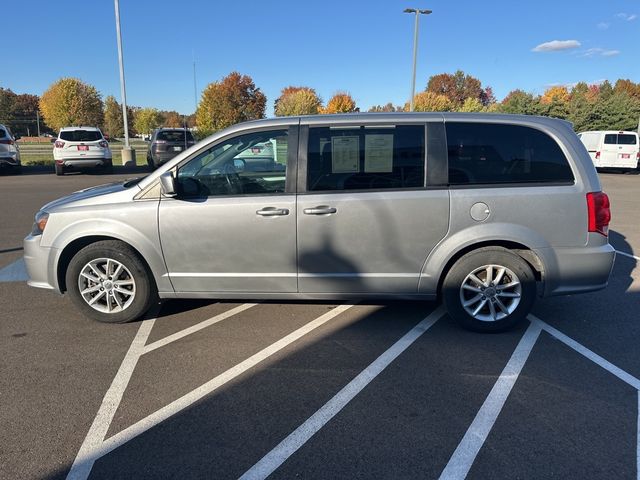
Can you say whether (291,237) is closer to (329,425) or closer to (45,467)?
(329,425)

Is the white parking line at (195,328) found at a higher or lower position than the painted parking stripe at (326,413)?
higher

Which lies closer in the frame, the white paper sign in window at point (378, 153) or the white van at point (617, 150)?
the white paper sign in window at point (378, 153)

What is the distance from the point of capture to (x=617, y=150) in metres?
22.0

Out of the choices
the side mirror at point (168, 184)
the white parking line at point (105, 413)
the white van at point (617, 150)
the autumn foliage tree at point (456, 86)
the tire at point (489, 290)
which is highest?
the autumn foliage tree at point (456, 86)

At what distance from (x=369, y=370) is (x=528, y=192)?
1.97m

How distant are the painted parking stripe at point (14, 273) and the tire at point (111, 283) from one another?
1.76m

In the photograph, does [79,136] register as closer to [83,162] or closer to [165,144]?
[83,162]

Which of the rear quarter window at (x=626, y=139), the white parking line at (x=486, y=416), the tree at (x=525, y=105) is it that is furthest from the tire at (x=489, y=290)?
the tree at (x=525, y=105)

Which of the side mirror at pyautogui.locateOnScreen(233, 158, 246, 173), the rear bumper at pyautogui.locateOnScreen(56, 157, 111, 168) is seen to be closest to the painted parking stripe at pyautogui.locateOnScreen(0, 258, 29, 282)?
the side mirror at pyautogui.locateOnScreen(233, 158, 246, 173)

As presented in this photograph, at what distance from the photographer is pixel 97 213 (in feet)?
13.7

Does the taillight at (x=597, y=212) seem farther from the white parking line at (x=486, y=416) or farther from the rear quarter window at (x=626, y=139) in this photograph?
the rear quarter window at (x=626, y=139)

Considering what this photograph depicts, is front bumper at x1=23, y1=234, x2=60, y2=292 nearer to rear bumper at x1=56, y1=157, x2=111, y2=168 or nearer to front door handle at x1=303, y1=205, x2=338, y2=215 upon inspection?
front door handle at x1=303, y1=205, x2=338, y2=215

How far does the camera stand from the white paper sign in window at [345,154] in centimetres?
408

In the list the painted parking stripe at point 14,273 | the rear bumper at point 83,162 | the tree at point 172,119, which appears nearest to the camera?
the painted parking stripe at point 14,273
